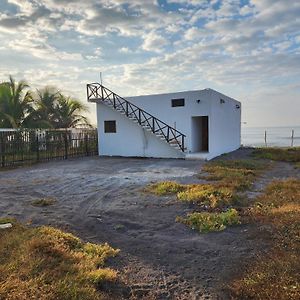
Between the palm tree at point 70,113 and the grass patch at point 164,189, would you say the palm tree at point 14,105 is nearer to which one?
the palm tree at point 70,113

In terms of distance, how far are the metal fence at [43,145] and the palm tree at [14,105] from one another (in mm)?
3432

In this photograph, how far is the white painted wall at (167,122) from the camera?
16500 mm

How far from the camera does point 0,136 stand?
13.7 meters

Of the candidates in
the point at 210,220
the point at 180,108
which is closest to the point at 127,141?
the point at 180,108

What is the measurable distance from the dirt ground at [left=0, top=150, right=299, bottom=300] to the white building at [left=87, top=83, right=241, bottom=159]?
293 inches

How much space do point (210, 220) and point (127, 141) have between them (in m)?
13.1

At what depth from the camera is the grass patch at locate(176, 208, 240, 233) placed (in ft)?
16.6

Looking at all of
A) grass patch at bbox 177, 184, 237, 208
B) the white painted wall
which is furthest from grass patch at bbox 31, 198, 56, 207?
the white painted wall

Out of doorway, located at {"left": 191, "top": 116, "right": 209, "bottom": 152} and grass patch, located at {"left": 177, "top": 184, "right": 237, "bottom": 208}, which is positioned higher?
doorway, located at {"left": 191, "top": 116, "right": 209, "bottom": 152}

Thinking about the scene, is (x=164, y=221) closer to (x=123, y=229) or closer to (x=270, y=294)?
(x=123, y=229)

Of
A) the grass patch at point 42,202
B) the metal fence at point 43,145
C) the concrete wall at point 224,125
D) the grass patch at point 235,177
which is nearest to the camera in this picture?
the grass patch at point 42,202

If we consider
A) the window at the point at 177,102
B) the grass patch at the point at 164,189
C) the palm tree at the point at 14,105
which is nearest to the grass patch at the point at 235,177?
the grass patch at the point at 164,189

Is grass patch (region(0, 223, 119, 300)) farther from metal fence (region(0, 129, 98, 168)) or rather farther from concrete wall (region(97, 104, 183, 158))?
concrete wall (region(97, 104, 183, 158))

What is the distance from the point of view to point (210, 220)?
17.4 ft
